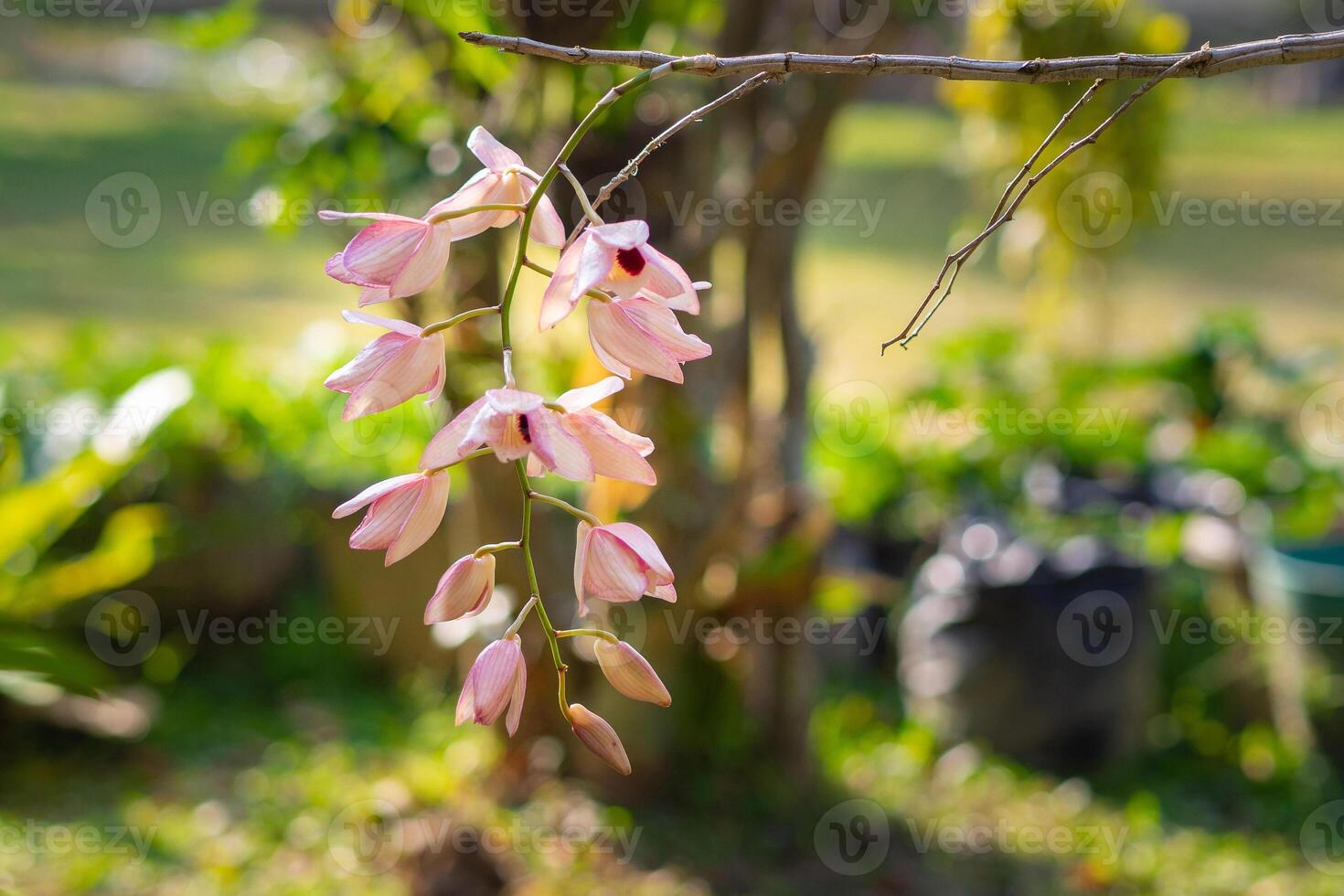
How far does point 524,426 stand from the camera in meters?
0.44

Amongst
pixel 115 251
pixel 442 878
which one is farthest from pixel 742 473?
pixel 115 251

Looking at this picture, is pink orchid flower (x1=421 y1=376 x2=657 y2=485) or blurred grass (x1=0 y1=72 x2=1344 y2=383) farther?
blurred grass (x1=0 y1=72 x2=1344 y2=383)

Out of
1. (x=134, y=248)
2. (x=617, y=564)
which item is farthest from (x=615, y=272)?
(x=134, y=248)

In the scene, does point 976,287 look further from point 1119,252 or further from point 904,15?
point 904,15

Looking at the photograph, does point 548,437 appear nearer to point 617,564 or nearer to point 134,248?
point 617,564

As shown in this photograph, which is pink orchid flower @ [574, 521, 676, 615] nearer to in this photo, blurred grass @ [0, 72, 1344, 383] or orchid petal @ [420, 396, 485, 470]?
orchid petal @ [420, 396, 485, 470]

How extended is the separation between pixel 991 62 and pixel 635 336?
0.57 feet

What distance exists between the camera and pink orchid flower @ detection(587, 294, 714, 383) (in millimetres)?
480

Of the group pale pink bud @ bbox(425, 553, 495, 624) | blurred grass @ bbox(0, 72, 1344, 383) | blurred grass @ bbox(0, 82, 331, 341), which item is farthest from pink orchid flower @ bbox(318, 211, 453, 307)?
blurred grass @ bbox(0, 82, 331, 341)

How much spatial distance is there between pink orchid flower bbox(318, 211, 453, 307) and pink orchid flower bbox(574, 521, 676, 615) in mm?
118

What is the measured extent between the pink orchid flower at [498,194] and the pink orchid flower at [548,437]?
0.08m

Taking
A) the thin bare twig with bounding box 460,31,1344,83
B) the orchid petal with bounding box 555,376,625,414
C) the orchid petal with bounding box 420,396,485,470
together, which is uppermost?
the thin bare twig with bounding box 460,31,1344,83

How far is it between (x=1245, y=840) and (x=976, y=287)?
4219 mm

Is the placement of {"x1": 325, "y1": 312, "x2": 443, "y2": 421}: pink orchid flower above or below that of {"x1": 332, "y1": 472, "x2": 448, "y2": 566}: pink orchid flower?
above
